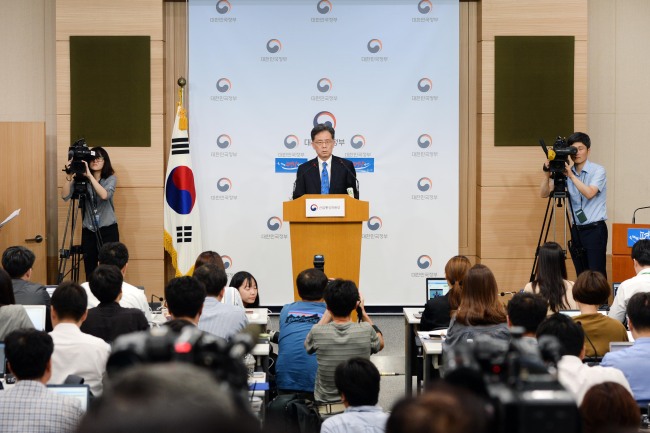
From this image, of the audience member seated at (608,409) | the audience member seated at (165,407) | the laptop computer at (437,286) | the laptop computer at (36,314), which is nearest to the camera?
the audience member seated at (165,407)

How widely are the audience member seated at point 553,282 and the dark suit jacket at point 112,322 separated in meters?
2.57

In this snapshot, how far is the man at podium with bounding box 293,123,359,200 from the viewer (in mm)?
7703

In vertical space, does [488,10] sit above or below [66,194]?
above

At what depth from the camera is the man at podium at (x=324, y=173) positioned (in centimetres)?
770

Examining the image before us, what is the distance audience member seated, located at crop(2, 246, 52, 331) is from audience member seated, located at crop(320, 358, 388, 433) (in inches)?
99.3

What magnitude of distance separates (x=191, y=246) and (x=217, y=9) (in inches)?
95.0

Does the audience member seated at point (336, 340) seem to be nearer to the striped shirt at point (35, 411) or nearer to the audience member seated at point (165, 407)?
the striped shirt at point (35, 411)

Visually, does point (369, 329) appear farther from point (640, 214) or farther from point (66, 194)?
point (640, 214)

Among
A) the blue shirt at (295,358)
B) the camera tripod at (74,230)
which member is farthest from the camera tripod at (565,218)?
the camera tripod at (74,230)

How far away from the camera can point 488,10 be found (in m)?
9.35

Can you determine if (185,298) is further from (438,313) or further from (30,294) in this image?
(438,313)

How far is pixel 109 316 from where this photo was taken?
4.71 metres

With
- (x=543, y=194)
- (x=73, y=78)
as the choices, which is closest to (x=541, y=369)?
(x=543, y=194)

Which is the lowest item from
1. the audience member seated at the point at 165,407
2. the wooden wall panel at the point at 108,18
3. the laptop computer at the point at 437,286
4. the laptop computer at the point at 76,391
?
the laptop computer at the point at 76,391
